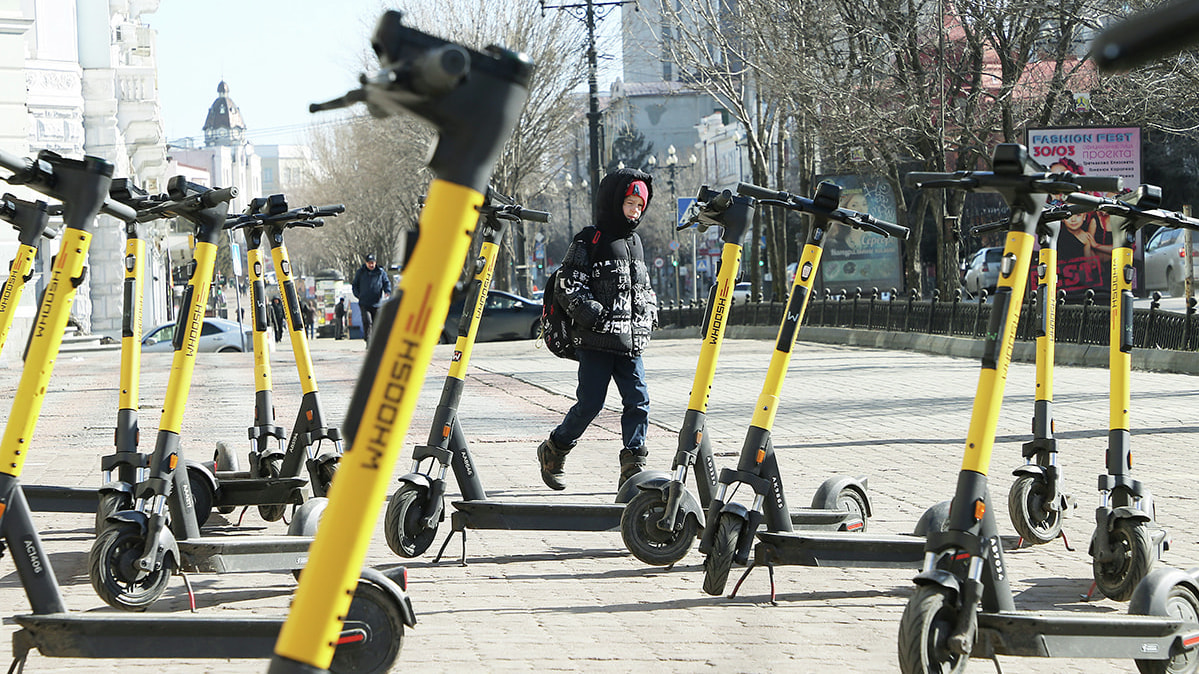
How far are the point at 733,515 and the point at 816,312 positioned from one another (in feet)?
81.2

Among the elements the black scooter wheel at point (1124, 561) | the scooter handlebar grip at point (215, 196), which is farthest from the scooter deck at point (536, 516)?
the scooter handlebar grip at point (215, 196)

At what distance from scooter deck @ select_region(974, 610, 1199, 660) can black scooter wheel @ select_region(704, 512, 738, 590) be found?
4.97 feet

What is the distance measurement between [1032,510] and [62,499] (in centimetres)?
468

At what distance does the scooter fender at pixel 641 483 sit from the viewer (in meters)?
6.31

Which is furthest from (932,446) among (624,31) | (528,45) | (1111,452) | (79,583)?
(528,45)

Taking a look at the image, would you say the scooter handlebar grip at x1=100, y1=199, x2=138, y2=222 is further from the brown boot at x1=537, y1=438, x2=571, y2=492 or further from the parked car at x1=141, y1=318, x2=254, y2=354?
the parked car at x1=141, y1=318, x2=254, y2=354

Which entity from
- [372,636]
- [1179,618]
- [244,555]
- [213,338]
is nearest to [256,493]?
[244,555]

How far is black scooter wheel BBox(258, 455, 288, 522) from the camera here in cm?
773

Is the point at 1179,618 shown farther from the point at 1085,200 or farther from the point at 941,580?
the point at 1085,200

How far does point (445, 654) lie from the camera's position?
485 cm

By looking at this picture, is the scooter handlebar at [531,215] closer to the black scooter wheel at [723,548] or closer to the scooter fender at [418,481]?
the scooter fender at [418,481]

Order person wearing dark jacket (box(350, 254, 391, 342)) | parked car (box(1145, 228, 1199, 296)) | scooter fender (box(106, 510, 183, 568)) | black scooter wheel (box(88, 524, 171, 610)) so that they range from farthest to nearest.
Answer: parked car (box(1145, 228, 1199, 296))
person wearing dark jacket (box(350, 254, 391, 342))
scooter fender (box(106, 510, 183, 568))
black scooter wheel (box(88, 524, 171, 610))

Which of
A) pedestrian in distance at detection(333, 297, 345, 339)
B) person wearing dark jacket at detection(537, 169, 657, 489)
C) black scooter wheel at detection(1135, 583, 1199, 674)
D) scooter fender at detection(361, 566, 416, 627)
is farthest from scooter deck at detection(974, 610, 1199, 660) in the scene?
pedestrian in distance at detection(333, 297, 345, 339)

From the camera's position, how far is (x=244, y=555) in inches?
223
